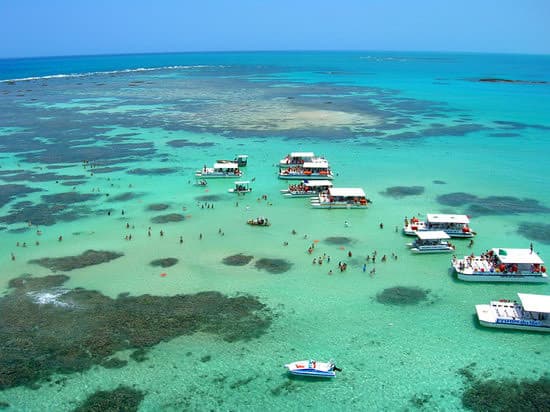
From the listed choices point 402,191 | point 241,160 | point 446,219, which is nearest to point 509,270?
Answer: point 446,219

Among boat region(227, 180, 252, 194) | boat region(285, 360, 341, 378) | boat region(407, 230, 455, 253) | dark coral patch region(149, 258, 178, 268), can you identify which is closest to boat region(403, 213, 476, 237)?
boat region(407, 230, 455, 253)

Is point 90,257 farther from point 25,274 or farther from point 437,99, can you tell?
point 437,99

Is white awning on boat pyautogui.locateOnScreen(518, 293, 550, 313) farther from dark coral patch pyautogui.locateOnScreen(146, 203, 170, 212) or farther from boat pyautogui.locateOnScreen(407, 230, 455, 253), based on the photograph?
dark coral patch pyautogui.locateOnScreen(146, 203, 170, 212)

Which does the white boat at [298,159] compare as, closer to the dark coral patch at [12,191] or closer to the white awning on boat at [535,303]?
the dark coral patch at [12,191]

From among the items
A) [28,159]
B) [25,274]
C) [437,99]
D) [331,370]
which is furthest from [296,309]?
[437,99]

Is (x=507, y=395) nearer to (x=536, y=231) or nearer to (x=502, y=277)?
(x=502, y=277)

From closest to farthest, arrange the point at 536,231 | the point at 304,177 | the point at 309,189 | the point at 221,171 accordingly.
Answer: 1. the point at 536,231
2. the point at 309,189
3. the point at 304,177
4. the point at 221,171
